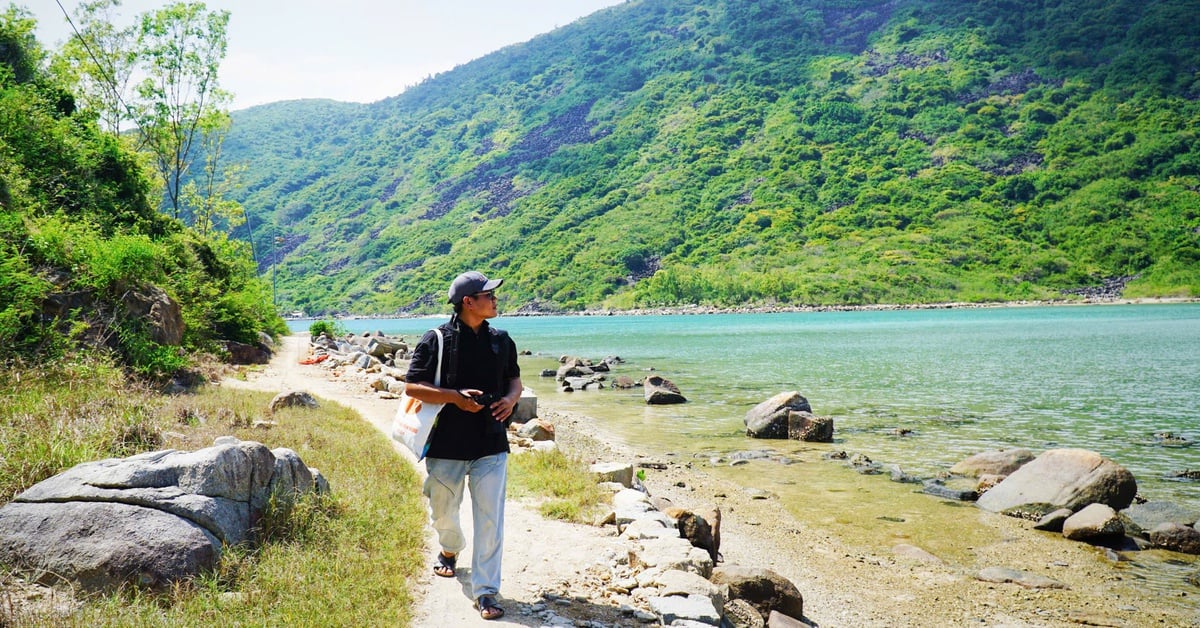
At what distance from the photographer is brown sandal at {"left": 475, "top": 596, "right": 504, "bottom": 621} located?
5461mm

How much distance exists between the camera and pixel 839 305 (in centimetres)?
11938

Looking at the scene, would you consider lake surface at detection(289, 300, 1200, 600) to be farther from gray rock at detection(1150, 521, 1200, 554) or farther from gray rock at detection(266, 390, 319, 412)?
gray rock at detection(266, 390, 319, 412)

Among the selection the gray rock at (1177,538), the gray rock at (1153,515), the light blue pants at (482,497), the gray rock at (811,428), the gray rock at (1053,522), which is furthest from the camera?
the gray rock at (811,428)

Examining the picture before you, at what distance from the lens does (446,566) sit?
6.31 meters

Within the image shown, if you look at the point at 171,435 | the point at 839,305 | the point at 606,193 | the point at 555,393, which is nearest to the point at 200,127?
the point at 555,393

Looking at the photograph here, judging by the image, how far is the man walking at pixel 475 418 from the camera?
549 cm

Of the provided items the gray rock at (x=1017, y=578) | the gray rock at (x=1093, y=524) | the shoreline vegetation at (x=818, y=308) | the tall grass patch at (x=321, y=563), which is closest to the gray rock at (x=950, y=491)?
the gray rock at (x=1093, y=524)

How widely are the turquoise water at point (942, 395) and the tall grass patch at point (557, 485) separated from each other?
643cm

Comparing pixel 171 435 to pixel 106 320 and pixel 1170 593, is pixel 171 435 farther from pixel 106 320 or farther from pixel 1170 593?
pixel 1170 593

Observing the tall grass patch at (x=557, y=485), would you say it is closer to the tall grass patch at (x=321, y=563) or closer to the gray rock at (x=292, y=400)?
the tall grass patch at (x=321, y=563)

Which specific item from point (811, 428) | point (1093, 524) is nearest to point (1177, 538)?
point (1093, 524)

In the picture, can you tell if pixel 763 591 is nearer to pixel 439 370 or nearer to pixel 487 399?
pixel 487 399

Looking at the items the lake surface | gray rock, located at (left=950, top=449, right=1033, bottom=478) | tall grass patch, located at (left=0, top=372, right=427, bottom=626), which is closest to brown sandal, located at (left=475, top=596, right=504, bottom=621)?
tall grass patch, located at (left=0, top=372, right=427, bottom=626)

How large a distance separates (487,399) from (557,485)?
15.7 feet
